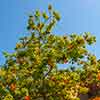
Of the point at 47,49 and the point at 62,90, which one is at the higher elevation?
the point at 47,49

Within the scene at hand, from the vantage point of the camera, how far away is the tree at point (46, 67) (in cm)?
3012

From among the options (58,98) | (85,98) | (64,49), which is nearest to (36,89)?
(58,98)

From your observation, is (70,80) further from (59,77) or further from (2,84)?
(2,84)

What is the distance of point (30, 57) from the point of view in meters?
31.2

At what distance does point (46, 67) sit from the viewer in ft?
99.0

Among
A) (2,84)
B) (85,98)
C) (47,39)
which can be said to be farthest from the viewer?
(85,98)

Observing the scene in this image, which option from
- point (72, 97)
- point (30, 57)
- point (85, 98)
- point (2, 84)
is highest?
point (85, 98)

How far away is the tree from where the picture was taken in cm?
3012

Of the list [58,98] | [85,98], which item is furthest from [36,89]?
[85,98]

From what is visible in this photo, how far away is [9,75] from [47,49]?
14.0 feet

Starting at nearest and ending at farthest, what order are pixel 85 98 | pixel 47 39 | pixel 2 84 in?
pixel 2 84
pixel 47 39
pixel 85 98

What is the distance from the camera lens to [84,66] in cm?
3297

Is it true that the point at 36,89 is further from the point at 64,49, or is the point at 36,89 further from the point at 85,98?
the point at 85,98

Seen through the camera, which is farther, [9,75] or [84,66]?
[84,66]
